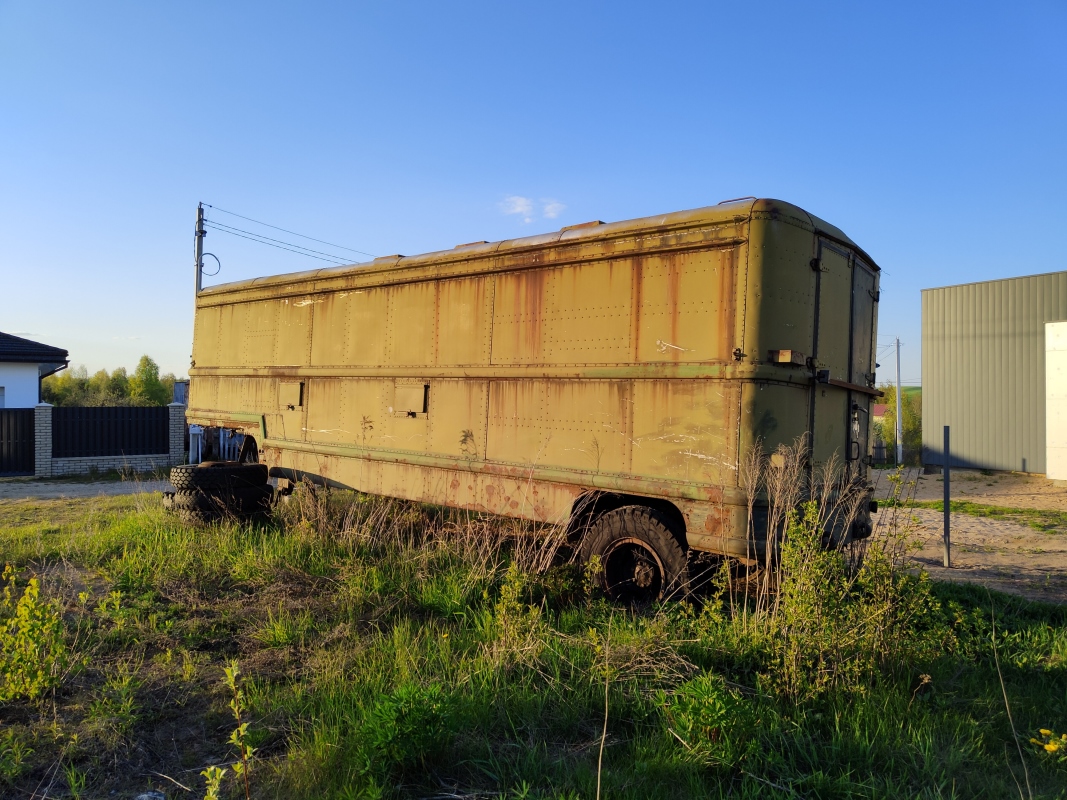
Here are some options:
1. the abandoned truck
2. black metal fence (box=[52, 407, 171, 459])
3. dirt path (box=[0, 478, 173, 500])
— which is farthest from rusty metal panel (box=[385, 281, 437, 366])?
black metal fence (box=[52, 407, 171, 459])

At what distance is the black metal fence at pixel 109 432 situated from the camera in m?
18.3

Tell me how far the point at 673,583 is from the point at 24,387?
26212 millimetres

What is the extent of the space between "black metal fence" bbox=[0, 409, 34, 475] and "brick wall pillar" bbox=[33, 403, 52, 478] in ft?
0.64

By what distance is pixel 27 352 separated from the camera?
23703 mm

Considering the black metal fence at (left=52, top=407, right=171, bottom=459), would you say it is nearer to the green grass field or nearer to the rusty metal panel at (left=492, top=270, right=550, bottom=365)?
the green grass field

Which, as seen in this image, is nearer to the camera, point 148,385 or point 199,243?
point 199,243

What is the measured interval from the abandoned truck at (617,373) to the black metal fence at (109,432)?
13430 millimetres

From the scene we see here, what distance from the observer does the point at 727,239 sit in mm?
5352

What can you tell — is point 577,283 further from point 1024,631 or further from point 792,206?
point 1024,631

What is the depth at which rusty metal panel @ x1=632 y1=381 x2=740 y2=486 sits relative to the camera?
17.2 ft

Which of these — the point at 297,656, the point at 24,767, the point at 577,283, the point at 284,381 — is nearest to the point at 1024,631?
the point at 577,283

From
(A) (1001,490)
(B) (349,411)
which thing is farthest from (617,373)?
(A) (1001,490)

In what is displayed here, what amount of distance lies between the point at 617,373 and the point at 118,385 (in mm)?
48350

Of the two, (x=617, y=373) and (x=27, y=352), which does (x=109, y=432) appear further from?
(x=617, y=373)
